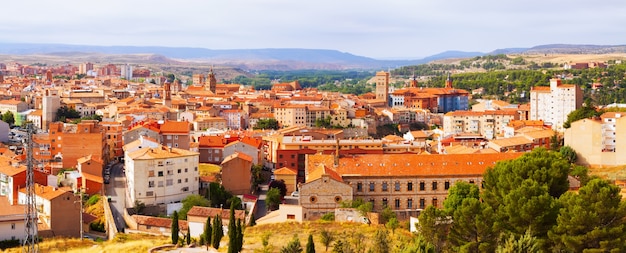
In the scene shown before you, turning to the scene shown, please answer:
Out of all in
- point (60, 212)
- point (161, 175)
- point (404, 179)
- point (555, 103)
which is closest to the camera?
point (404, 179)

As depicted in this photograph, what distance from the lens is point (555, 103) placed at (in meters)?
65.7

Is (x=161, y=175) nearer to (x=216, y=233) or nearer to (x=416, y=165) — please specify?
(x=416, y=165)

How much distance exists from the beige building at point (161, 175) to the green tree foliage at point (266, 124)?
1248 inches

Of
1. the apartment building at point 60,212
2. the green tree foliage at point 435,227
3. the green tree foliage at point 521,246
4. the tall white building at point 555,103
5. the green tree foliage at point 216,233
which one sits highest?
the tall white building at point 555,103

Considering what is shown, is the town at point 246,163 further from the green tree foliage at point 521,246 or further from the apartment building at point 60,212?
the green tree foliage at point 521,246

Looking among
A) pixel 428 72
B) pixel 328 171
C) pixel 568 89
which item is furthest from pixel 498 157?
pixel 428 72

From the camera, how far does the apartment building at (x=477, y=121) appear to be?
68.7 metres

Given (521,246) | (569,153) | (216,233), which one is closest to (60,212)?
(216,233)

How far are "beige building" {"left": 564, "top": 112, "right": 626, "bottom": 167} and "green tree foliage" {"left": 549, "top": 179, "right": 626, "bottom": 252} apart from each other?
79.6 feet

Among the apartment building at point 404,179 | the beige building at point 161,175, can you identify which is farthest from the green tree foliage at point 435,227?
the beige building at point 161,175

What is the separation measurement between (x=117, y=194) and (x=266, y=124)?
32.6 m

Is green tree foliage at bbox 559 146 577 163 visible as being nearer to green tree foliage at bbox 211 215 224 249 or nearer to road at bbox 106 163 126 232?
road at bbox 106 163 126 232

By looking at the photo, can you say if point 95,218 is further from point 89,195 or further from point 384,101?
point 384,101

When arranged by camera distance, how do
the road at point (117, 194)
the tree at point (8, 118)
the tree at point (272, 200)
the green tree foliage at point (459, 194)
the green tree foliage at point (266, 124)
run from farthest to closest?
the green tree foliage at point (266, 124)
the tree at point (8, 118)
the tree at point (272, 200)
the road at point (117, 194)
the green tree foliage at point (459, 194)
